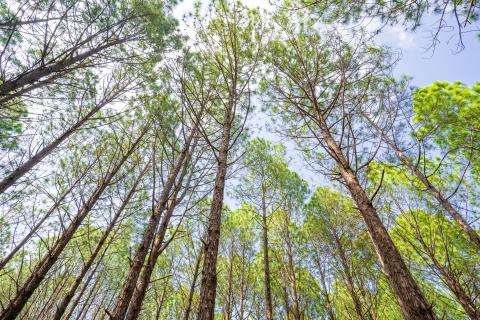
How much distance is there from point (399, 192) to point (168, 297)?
1131 centimetres

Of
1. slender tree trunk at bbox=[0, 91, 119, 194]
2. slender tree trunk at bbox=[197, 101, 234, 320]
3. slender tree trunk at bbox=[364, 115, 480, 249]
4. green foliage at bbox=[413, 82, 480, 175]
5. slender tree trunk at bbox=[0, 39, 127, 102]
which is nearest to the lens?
slender tree trunk at bbox=[197, 101, 234, 320]

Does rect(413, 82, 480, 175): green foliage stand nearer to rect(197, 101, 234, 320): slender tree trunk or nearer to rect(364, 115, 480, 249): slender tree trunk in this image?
rect(364, 115, 480, 249): slender tree trunk

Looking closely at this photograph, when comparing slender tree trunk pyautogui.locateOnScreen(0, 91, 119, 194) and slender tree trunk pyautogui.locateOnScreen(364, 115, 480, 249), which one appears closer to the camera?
slender tree trunk pyautogui.locateOnScreen(0, 91, 119, 194)

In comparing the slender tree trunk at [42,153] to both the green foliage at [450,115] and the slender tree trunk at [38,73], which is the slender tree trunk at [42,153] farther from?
the green foliage at [450,115]

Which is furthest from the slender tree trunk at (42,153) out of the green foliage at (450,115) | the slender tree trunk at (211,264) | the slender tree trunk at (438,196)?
the green foliage at (450,115)

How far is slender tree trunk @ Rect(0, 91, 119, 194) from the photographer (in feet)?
17.0

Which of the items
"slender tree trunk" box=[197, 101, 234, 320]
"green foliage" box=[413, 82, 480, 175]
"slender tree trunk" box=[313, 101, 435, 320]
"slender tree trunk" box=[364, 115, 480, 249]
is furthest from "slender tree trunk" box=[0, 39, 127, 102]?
"green foliage" box=[413, 82, 480, 175]

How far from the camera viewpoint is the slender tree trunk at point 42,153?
5.19 m

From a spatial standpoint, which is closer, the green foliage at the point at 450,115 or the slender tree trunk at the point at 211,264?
the slender tree trunk at the point at 211,264

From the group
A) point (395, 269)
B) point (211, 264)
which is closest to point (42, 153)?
point (211, 264)

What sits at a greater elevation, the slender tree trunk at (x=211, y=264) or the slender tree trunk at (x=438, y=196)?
the slender tree trunk at (x=438, y=196)

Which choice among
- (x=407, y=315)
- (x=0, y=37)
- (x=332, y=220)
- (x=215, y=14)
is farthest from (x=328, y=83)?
(x=0, y=37)

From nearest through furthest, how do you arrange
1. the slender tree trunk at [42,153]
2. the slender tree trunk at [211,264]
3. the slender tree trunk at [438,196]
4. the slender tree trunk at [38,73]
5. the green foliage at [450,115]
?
the slender tree trunk at [211,264] → the slender tree trunk at [38,73] → the slender tree trunk at [42,153] → the slender tree trunk at [438,196] → the green foliage at [450,115]

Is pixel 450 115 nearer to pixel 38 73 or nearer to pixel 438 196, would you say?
pixel 438 196
